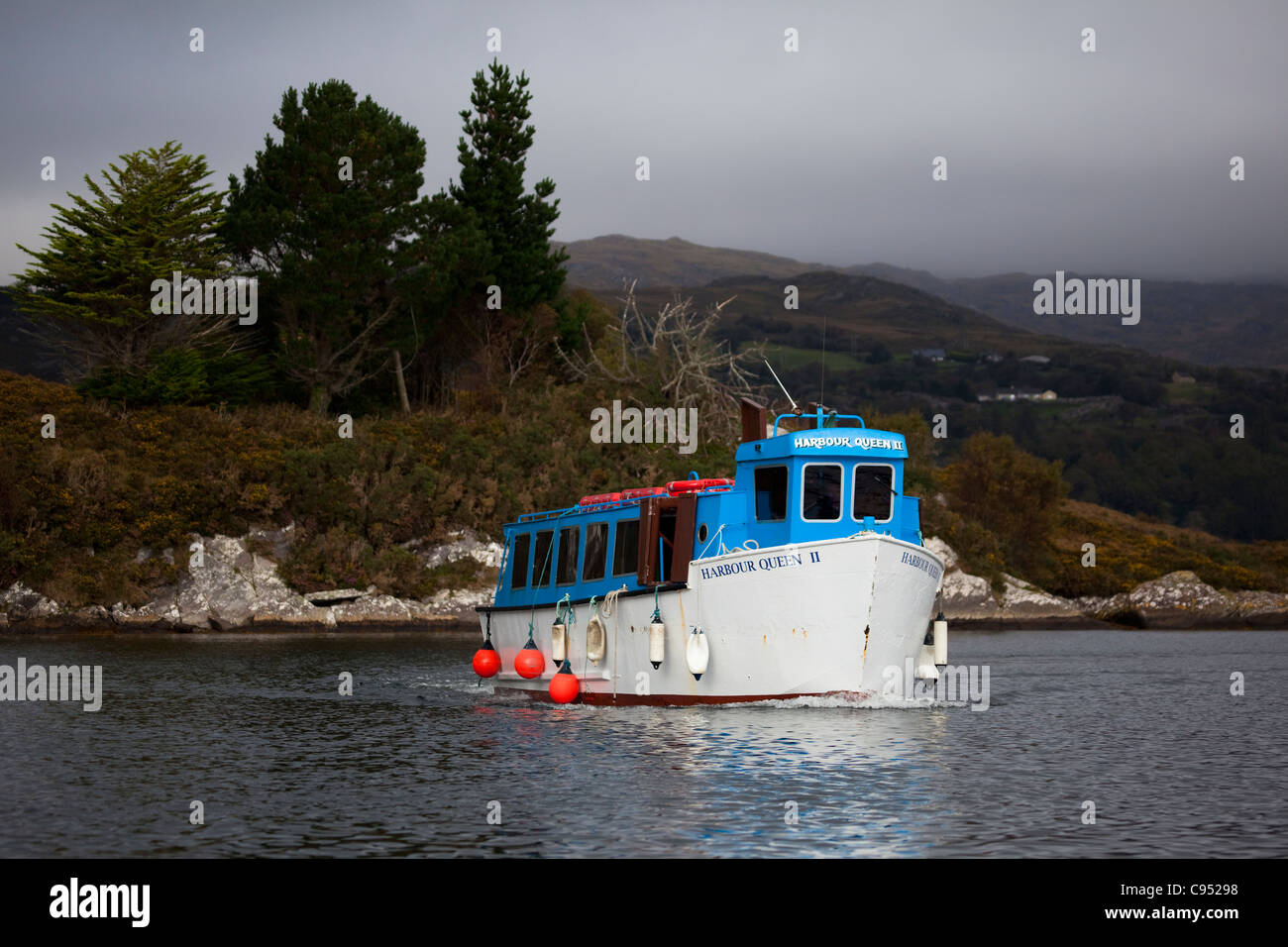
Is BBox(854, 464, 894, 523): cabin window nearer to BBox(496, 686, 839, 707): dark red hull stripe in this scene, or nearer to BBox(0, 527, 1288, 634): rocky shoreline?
BBox(496, 686, 839, 707): dark red hull stripe

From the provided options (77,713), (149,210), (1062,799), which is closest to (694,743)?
(1062,799)

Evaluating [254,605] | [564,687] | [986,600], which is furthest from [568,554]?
[986,600]

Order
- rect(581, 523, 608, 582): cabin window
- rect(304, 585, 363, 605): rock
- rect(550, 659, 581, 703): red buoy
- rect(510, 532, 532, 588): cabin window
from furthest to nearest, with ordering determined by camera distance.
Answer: rect(304, 585, 363, 605): rock → rect(510, 532, 532, 588): cabin window → rect(581, 523, 608, 582): cabin window → rect(550, 659, 581, 703): red buoy

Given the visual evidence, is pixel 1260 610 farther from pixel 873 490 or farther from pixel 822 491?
pixel 822 491

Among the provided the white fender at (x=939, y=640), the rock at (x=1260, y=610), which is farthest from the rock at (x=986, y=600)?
the white fender at (x=939, y=640)

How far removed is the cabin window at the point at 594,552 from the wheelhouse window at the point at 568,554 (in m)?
0.61

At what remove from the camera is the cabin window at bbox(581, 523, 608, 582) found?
3394cm

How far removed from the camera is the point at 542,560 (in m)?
37.5

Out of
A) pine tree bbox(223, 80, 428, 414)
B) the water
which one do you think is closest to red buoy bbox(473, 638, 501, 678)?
the water

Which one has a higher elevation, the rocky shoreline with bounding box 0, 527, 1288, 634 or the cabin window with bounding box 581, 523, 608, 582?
the cabin window with bounding box 581, 523, 608, 582

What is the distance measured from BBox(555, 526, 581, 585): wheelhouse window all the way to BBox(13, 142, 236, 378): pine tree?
42911 millimetres
